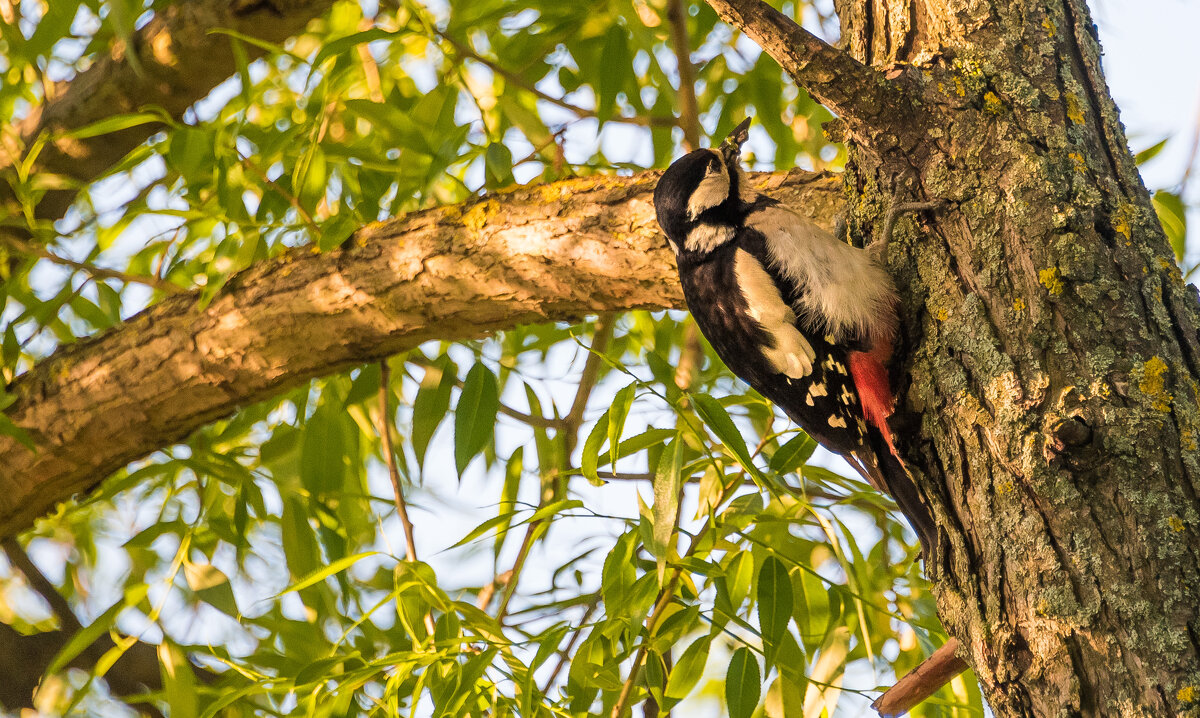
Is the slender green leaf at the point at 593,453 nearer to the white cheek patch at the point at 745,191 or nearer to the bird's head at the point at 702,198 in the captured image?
the bird's head at the point at 702,198

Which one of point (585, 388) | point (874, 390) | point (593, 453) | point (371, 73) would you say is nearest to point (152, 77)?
point (371, 73)

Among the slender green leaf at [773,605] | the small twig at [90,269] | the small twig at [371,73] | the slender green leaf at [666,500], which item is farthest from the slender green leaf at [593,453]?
the small twig at [371,73]

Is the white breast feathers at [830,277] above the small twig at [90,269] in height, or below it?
below

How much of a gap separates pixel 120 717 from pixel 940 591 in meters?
2.11

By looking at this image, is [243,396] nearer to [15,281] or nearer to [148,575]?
[15,281]

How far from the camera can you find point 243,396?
6.64 feet

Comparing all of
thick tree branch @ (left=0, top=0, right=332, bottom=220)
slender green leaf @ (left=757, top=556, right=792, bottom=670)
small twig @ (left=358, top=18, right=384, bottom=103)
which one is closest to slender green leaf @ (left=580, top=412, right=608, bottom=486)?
slender green leaf @ (left=757, top=556, right=792, bottom=670)

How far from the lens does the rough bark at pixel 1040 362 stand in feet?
3.35

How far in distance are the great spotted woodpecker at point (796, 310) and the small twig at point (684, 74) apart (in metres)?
0.30

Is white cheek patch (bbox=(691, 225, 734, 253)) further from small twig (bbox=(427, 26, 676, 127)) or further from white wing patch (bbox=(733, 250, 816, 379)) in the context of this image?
small twig (bbox=(427, 26, 676, 127))

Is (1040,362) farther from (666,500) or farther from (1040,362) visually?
(666,500)

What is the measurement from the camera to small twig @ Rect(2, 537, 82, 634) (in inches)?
95.4

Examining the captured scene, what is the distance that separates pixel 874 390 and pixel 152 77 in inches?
71.6

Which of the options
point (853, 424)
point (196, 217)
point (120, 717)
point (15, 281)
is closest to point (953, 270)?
point (853, 424)
